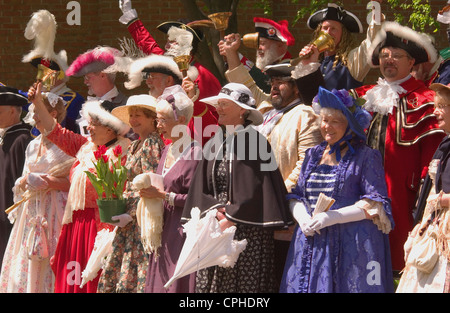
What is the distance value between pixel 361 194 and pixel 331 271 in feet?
1.89

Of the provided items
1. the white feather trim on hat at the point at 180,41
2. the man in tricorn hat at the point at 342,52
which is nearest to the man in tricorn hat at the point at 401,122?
the man in tricorn hat at the point at 342,52

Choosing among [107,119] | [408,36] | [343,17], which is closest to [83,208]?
[107,119]

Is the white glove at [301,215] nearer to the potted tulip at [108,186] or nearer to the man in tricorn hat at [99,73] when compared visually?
the potted tulip at [108,186]

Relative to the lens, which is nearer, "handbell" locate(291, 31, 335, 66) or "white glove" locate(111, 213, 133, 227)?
"white glove" locate(111, 213, 133, 227)

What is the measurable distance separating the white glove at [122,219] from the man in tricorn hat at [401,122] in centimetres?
196

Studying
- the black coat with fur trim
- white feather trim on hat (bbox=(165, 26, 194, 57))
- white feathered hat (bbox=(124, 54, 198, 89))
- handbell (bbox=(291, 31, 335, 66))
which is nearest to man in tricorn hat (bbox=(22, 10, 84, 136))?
white feathered hat (bbox=(124, 54, 198, 89))

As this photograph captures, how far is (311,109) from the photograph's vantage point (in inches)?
275

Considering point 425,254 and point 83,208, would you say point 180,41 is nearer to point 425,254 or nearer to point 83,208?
point 83,208

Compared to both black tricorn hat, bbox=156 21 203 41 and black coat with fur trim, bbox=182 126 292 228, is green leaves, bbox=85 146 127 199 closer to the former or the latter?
black coat with fur trim, bbox=182 126 292 228

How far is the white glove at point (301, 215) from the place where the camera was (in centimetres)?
623

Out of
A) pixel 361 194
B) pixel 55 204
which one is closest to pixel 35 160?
pixel 55 204

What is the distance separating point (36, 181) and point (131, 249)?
1.45 metres

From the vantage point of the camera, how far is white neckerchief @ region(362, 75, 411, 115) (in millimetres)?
7047
